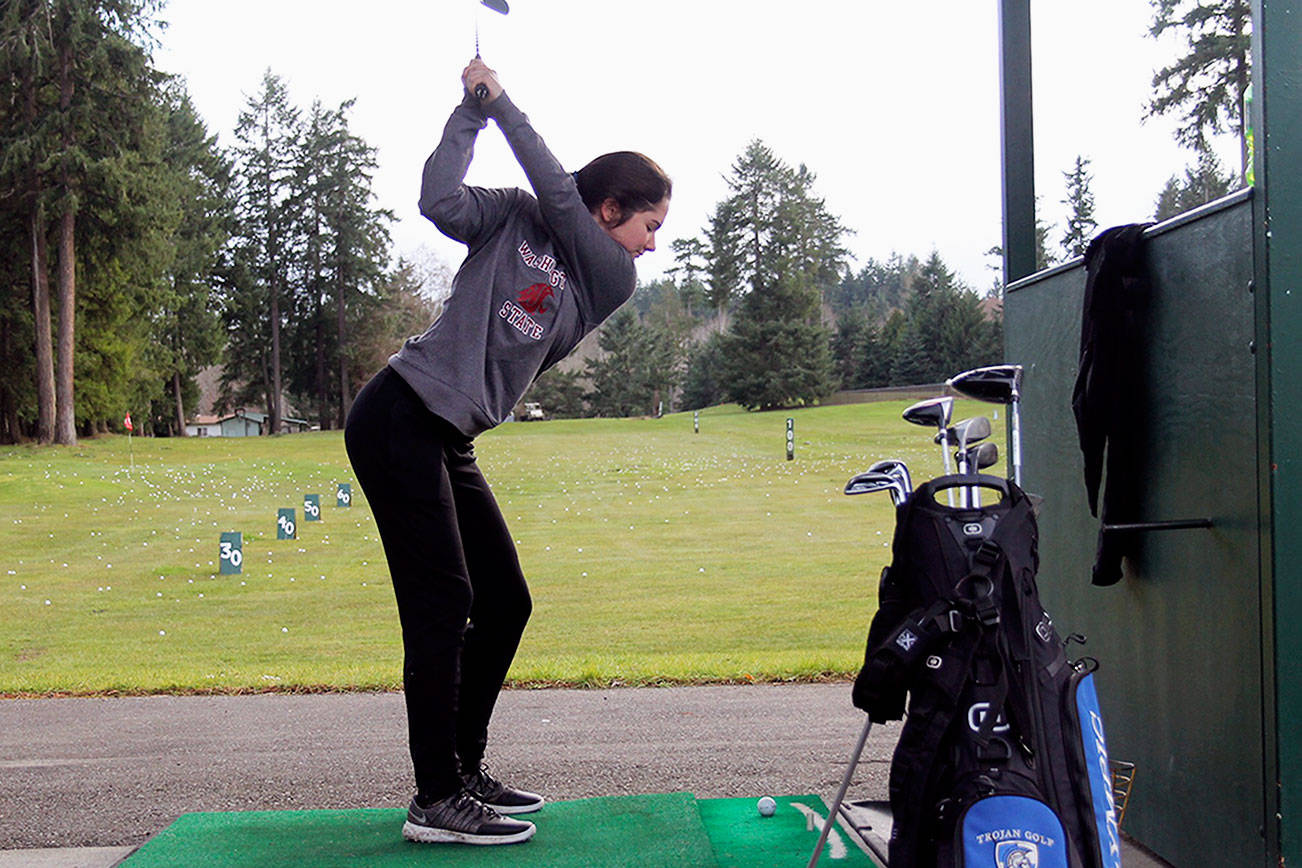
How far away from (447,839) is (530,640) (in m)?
6.30

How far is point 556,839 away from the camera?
2.89 metres

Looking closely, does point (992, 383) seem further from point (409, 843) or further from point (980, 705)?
point (409, 843)

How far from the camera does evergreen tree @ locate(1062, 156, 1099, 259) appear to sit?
130 inches

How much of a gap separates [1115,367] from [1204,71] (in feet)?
2.88

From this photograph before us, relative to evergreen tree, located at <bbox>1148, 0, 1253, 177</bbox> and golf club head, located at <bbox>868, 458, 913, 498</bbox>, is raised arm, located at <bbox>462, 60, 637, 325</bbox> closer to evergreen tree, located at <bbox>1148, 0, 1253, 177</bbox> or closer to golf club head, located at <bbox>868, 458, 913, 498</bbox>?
golf club head, located at <bbox>868, 458, 913, 498</bbox>

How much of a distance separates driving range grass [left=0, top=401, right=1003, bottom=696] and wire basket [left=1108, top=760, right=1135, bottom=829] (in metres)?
2.40

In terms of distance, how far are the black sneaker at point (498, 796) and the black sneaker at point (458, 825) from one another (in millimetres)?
179

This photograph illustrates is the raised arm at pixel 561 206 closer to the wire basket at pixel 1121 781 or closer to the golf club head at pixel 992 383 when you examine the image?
the golf club head at pixel 992 383

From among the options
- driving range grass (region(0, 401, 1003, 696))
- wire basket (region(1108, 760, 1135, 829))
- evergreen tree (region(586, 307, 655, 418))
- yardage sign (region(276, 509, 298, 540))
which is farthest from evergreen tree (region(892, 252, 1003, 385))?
evergreen tree (region(586, 307, 655, 418))

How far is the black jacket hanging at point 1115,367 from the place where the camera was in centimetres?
263

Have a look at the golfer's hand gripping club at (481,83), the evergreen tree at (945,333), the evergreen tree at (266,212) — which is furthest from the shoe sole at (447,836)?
the evergreen tree at (266,212)

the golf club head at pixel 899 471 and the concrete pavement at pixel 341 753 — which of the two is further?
the concrete pavement at pixel 341 753

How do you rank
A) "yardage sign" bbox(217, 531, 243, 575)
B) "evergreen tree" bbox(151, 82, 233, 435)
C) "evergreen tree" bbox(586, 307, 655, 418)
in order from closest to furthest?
"yardage sign" bbox(217, 531, 243, 575)
"evergreen tree" bbox(151, 82, 233, 435)
"evergreen tree" bbox(586, 307, 655, 418)

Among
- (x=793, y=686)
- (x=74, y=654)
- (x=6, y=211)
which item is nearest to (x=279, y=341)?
(x=6, y=211)
